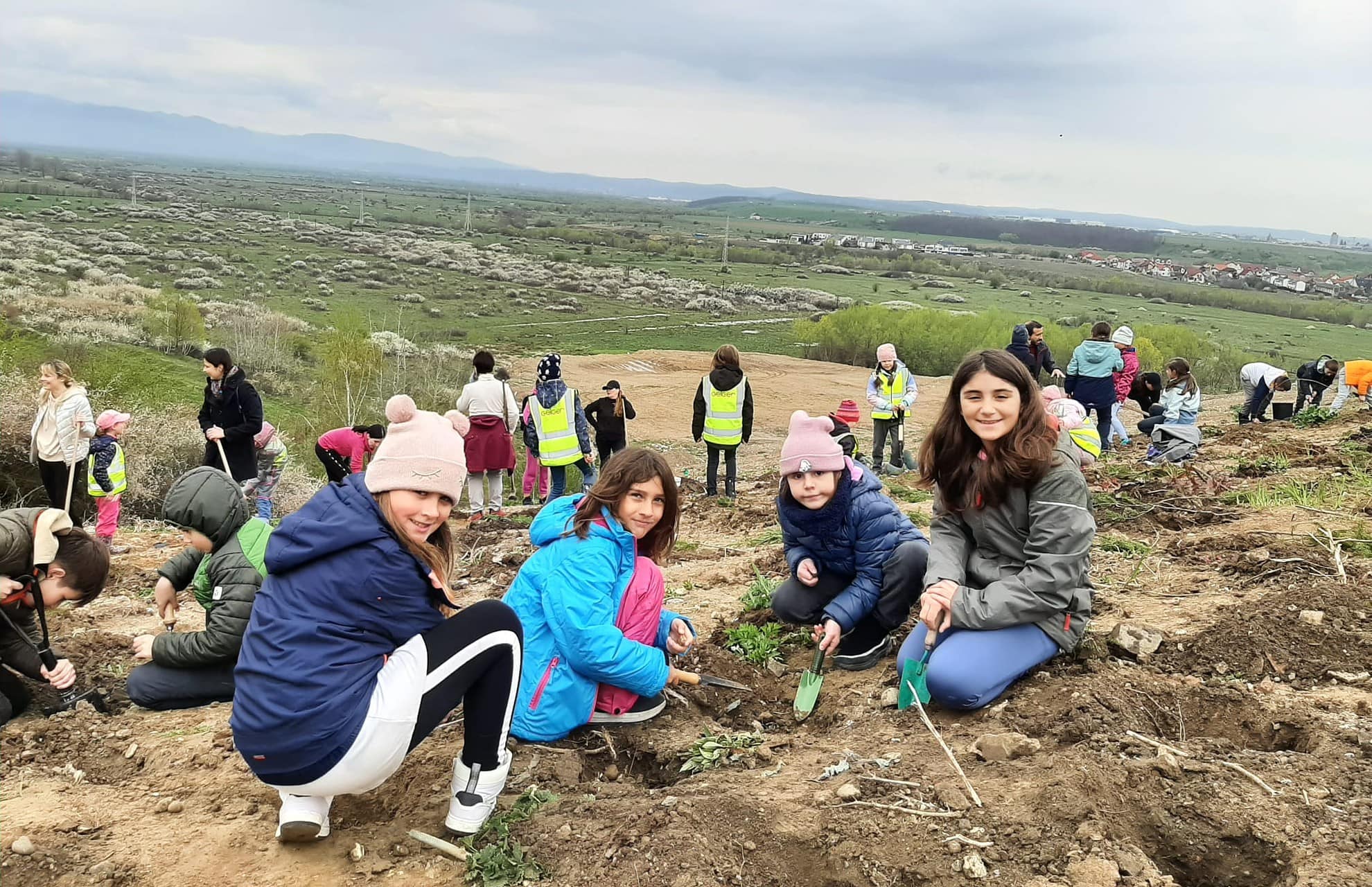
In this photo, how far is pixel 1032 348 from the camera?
36.1 ft

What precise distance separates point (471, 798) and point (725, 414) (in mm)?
6806

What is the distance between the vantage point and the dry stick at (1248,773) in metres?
2.49

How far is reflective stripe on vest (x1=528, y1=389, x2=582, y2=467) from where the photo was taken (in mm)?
8844

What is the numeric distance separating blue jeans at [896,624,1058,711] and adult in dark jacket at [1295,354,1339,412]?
37.7 ft

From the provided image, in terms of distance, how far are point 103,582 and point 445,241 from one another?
76993mm

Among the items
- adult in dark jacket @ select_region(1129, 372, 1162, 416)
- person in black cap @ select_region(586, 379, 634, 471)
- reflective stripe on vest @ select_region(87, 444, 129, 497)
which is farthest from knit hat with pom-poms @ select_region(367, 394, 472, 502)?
adult in dark jacket @ select_region(1129, 372, 1162, 416)

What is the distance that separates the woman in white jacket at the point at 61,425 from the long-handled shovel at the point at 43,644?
12.7ft

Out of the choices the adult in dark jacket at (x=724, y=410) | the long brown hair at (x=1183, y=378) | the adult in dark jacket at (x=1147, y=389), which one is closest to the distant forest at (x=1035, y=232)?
the adult in dark jacket at (x=1147, y=389)

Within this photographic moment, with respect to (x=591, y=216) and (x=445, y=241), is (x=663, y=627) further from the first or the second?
(x=591, y=216)

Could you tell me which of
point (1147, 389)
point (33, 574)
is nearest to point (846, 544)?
point (33, 574)

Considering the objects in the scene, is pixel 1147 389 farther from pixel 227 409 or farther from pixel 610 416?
pixel 227 409

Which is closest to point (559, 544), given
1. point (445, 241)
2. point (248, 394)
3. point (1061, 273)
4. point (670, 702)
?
point (670, 702)

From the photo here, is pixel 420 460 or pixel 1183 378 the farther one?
pixel 1183 378

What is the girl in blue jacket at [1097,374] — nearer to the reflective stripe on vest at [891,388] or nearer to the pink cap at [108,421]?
the reflective stripe on vest at [891,388]
